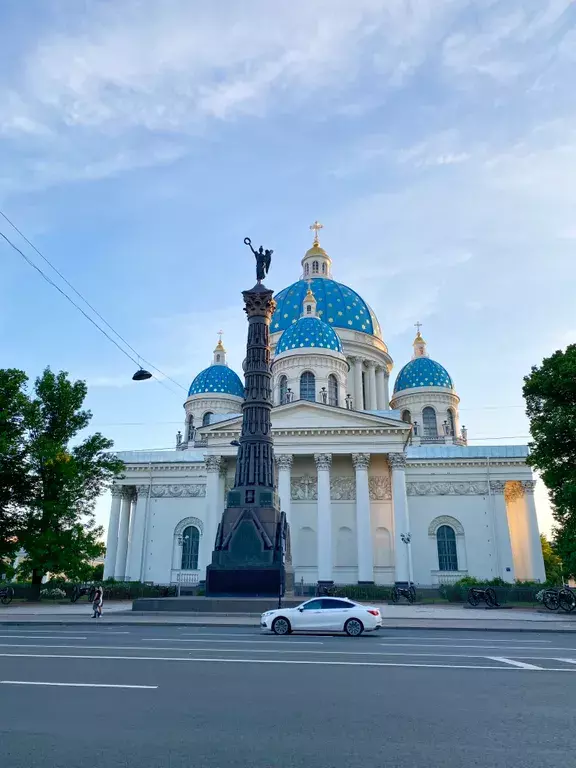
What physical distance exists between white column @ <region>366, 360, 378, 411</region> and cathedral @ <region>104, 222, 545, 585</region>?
135mm

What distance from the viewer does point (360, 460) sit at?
39750 mm

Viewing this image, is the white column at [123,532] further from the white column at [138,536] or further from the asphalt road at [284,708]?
the asphalt road at [284,708]

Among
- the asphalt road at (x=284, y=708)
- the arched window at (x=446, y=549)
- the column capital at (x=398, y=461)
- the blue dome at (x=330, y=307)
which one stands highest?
the blue dome at (x=330, y=307)

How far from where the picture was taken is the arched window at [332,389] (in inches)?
1871

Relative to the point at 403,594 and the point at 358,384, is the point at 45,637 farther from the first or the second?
the point at 358,384

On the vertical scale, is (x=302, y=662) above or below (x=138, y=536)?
below

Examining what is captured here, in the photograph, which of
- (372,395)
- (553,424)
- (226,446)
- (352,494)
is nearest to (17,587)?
(226,446)

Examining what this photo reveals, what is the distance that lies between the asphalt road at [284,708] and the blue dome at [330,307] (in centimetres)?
4640

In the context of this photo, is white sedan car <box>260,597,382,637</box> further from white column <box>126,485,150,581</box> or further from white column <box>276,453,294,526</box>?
white column <box>126,485,150,581</box>

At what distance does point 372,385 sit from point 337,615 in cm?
4156

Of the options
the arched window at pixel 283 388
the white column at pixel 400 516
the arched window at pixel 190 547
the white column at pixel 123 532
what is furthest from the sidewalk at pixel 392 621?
the arched window at pixel 283 388

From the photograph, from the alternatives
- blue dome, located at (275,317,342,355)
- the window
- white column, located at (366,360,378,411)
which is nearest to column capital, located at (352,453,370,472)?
blue dome, located at (275,317,342,355)

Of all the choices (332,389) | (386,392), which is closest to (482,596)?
(332,389)

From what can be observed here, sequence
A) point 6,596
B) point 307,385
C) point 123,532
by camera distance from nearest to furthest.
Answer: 1. point 6,596
2. point 307,385
3. point 123,532
